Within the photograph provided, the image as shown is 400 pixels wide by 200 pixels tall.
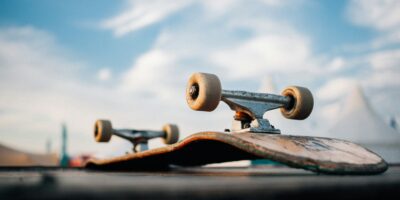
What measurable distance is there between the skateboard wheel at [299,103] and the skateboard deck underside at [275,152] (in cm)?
57

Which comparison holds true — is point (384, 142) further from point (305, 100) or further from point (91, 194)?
point (91, 194)

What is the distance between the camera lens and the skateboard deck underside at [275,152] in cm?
191

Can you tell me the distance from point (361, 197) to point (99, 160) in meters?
3.13

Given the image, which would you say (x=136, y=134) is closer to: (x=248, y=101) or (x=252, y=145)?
(x=248, y=101)

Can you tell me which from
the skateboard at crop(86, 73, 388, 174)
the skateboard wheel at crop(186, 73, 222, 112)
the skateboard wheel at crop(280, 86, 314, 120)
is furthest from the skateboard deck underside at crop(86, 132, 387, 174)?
the skateboard wheel at crop(280, 86, 314, 120)

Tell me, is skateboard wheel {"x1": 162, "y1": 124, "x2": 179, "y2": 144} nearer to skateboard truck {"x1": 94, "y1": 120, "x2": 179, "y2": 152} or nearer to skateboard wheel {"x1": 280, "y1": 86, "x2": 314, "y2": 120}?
skateboard truck {"x1": 94, "y1": 120, "x2": 179, "y2": 152}

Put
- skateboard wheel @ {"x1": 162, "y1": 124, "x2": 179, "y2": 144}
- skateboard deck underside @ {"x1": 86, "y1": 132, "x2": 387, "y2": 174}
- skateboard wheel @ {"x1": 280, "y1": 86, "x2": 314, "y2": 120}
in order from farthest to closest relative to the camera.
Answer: skateboard wheel @ {"x1": 162, "y1": 124, "x2": 179, "y2": 144} < skateboard wheel @ {"x1": 280, "y1": 86, "x2": 314, "y2": 120} < skateboard deck underside @ {"x1": 86, "y1": 132, "x2": 387, "y2": 174}

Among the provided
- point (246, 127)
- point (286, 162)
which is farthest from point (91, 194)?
point (246, 127)

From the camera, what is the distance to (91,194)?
79cm

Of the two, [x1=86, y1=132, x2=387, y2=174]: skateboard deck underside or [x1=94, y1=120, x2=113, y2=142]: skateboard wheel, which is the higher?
[x1=94, y1=120, x2=113, y2=142]: skateboard wheel

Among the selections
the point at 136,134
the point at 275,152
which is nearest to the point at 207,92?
the point at 275,152

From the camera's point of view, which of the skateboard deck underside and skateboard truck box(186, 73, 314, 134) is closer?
the skateboard deck underside

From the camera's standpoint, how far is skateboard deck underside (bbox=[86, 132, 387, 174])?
191 cm

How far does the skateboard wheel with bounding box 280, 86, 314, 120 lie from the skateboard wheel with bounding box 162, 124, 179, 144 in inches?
116
